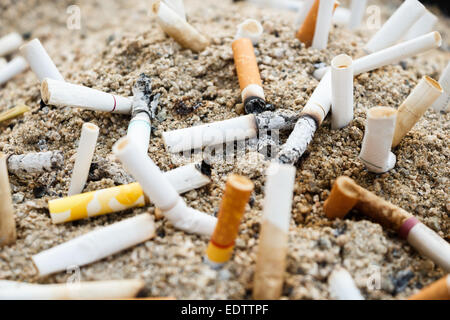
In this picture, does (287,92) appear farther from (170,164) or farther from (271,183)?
(271,183)

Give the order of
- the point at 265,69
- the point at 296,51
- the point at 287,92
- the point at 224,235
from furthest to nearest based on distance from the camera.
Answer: the point at 296,51 → the point at 265,69 → the point at 287,92 → the point at 224,235

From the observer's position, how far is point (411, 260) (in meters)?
1.35

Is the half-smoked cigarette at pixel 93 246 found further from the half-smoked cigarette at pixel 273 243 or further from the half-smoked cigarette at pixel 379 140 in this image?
the half-smoked cigarette at pixel 379 140

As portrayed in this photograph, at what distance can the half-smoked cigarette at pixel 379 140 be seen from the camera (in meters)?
1.34

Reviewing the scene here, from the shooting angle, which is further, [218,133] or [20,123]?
[20,123]

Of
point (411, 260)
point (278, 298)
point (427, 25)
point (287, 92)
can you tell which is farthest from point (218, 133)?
point (427, 25)

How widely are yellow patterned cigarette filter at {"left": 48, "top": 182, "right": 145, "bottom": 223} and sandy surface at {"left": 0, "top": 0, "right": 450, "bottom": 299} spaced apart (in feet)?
0.13

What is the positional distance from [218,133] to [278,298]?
2.16 ft

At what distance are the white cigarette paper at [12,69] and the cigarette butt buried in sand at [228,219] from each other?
1986mm

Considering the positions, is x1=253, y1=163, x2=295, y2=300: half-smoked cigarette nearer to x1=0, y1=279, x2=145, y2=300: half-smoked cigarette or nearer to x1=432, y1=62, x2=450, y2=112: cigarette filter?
x1=0, y1=279, x2=145, y2=300: half-smoked cigarette

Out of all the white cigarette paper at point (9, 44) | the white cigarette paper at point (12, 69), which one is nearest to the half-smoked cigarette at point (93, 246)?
the white cigarette paper at point (12, 69)

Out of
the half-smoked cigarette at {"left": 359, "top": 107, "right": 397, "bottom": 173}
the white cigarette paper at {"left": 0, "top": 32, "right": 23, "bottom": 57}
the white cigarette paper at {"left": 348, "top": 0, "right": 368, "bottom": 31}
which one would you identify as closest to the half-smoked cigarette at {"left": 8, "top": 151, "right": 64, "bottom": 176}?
the half-smoked cigarette at {"left": 359, "top": 107, "right": 397, "bottom": 173}

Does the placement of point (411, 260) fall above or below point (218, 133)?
below

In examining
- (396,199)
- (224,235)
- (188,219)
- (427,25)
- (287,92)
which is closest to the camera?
(224,235)
